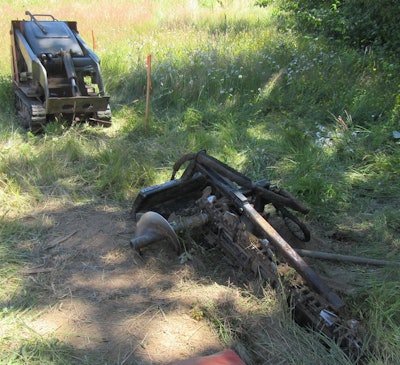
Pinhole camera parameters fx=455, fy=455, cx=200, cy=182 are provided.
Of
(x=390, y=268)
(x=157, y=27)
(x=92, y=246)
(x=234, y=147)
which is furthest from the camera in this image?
(x=157, y=27)

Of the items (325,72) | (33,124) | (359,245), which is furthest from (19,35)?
(359,245)

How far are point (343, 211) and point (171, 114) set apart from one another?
3.22m

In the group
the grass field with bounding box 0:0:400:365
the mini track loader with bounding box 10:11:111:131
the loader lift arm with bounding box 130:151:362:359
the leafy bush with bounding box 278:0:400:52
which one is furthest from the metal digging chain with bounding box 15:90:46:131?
the leafy bush with bounding box 278:0:400:52

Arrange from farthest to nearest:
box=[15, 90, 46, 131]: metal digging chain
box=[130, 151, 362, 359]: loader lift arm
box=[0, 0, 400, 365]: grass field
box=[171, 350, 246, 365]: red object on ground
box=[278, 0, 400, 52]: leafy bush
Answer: box=[278, 0, 400, 52]: leafy bush < box=[15, 90, 46, 131]: metal digging chain < box=[0, 0, 400, 365]: grass field < box=[130, 151, 362, 359]: loader lift arm < box=[171, 350, 246, 365]: red object on ground

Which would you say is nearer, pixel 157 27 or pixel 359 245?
pixel 359 245

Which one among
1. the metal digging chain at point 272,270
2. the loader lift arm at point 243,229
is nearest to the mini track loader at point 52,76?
the loader lift arm at point 243,229

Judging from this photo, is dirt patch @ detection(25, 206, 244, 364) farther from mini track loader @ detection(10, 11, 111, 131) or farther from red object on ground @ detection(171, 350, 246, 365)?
mini track loader @ detection(10, 11, 111, 131)

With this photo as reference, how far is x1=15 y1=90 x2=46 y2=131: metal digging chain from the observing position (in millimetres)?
5727

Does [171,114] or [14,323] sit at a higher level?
[14,323]

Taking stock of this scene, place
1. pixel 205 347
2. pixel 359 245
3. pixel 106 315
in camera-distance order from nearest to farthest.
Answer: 1. pixel 205 347
2. pixel 106 315
3. pixel 359 245

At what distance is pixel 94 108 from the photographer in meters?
5.95

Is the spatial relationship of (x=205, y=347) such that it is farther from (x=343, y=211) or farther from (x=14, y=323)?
(x=343, y=211)

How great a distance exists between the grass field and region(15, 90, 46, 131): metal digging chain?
0.14 m

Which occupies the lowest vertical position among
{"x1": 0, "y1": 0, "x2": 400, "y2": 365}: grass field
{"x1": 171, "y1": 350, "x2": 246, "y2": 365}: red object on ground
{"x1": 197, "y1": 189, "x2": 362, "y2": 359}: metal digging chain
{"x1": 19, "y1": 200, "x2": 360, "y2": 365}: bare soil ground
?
{"x1": 0, "y1": 0, "x2": 400, "y2": 365}: grass field
